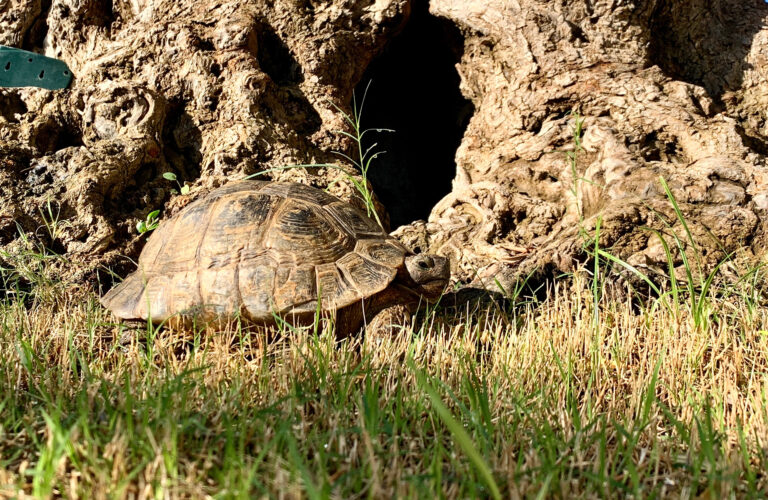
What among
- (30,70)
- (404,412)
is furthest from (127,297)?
(30,70)

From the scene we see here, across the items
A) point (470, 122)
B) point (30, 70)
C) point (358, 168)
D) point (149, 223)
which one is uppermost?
point (30, 70)

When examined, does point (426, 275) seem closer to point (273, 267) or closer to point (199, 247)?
point (273, 267)

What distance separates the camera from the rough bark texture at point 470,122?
13.9 ft

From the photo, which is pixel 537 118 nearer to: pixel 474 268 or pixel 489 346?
pixel 474 268

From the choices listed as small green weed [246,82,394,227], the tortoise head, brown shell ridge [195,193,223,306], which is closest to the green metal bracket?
small green weed [246,82,394,227]

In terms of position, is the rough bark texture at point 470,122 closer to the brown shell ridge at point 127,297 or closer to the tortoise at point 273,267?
the brown shell ridge at point 127,297

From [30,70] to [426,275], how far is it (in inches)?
146

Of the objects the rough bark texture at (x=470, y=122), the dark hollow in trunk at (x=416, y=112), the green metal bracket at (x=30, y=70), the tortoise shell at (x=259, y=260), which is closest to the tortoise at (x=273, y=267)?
the tortoise shell at (x=259, y=260)

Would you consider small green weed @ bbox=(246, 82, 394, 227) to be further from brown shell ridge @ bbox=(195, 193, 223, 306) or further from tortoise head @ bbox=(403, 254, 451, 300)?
tortoise head @ bbox=(403, 254, 451, 300)

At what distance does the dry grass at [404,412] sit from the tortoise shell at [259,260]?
0.56 feet

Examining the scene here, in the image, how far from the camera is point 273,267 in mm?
3035

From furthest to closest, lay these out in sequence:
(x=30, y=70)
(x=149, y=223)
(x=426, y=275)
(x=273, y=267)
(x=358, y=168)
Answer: (x=358, y=168) → (x=30, y=70) → (x=149, y=223) → (x=426, y=275) → (x=273, y=267)

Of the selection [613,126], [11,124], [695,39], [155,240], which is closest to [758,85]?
[695,39]

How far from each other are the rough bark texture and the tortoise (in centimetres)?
98
